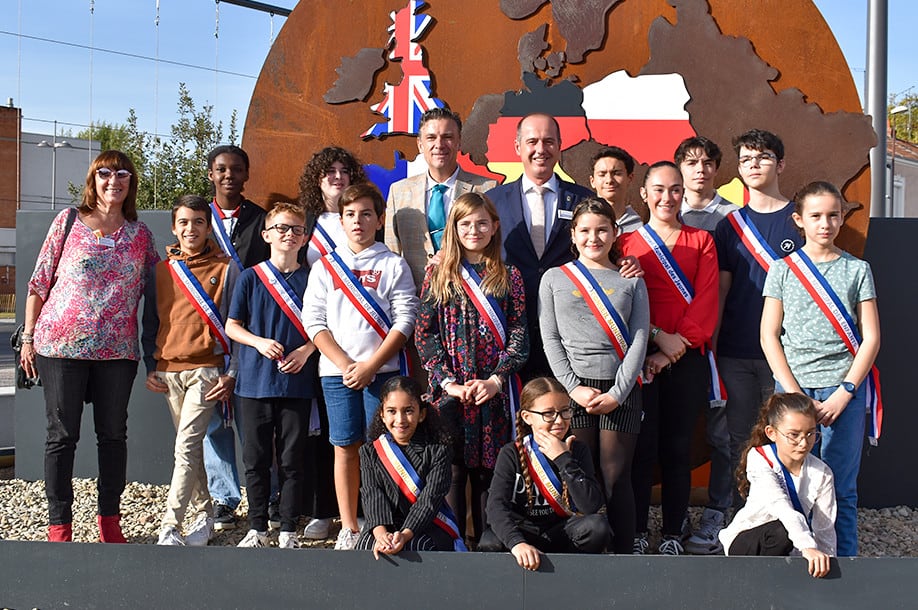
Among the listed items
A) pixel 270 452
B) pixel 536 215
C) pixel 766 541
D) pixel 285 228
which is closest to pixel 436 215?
pixel 536 215

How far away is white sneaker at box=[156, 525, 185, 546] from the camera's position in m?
4.01

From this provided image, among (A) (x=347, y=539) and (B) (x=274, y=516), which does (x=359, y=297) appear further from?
(B) (x=274, y=516)

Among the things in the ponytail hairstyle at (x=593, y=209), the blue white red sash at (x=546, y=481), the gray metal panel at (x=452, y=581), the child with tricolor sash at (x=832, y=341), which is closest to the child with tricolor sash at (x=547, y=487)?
the blue white red sash at (x=546, y=481)

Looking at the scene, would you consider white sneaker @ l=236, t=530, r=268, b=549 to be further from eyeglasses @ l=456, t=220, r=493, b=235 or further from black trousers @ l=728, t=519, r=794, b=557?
black trousers @ l=728, t=519, r=794, b=557

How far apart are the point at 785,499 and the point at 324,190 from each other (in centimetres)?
250

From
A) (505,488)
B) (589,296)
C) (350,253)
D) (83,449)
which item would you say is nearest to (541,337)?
(589,296)

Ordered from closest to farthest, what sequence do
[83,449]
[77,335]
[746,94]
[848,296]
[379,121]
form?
[848,296]
[77,335]
[746,94]
[379,121]
[83,449]

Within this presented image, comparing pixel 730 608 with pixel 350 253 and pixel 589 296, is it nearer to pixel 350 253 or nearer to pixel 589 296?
pixel 589 296

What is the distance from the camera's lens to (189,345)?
4.10 m

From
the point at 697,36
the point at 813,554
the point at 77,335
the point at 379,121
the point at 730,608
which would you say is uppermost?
the point at 697,36

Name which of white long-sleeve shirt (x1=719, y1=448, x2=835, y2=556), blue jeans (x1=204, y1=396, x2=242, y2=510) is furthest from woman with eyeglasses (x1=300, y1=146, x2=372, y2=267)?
white long-sleeve shirt (x1=719, y1=448, x2=835, y2=556)

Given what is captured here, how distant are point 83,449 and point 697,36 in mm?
4353

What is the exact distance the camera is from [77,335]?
3.89 meters

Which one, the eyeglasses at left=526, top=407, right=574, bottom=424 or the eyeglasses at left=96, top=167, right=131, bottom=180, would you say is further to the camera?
the eyeglasses at left=96, top=167, right=131, bottom=180
